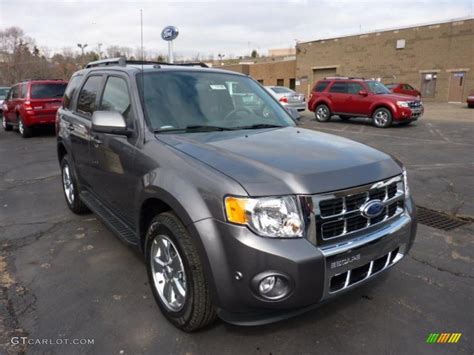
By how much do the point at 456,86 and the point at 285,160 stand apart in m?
33.7

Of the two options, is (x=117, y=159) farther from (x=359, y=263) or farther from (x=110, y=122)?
(x=359, y=263)

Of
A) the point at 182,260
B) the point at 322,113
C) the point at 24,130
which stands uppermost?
the point at 322,113

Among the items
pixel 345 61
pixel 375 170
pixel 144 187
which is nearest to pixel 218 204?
pixel 144 187

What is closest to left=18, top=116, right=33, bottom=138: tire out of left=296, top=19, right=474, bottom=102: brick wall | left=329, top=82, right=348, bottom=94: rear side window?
left=329, top=82, right=348, bottom=94: rear side window

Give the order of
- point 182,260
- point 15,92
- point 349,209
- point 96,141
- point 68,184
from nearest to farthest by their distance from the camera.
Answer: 1. point 349,209
2. point 182,260
3. point 96,141
4. point 68,184
5. point 15,92

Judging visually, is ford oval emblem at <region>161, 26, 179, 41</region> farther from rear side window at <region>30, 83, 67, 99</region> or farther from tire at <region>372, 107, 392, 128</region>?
tire at <region>372, 107, 392, 128</region>

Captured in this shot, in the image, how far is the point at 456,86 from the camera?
30.8m

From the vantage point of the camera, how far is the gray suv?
7.38 feet

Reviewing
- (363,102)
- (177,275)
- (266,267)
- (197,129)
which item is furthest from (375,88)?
(266,267)

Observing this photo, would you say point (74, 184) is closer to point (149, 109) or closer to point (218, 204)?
point (149, 109)

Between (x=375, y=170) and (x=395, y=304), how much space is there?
120 centimetres

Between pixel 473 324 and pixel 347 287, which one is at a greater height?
pixel 347 287

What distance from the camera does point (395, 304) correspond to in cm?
309

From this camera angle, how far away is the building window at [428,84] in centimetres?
3209
